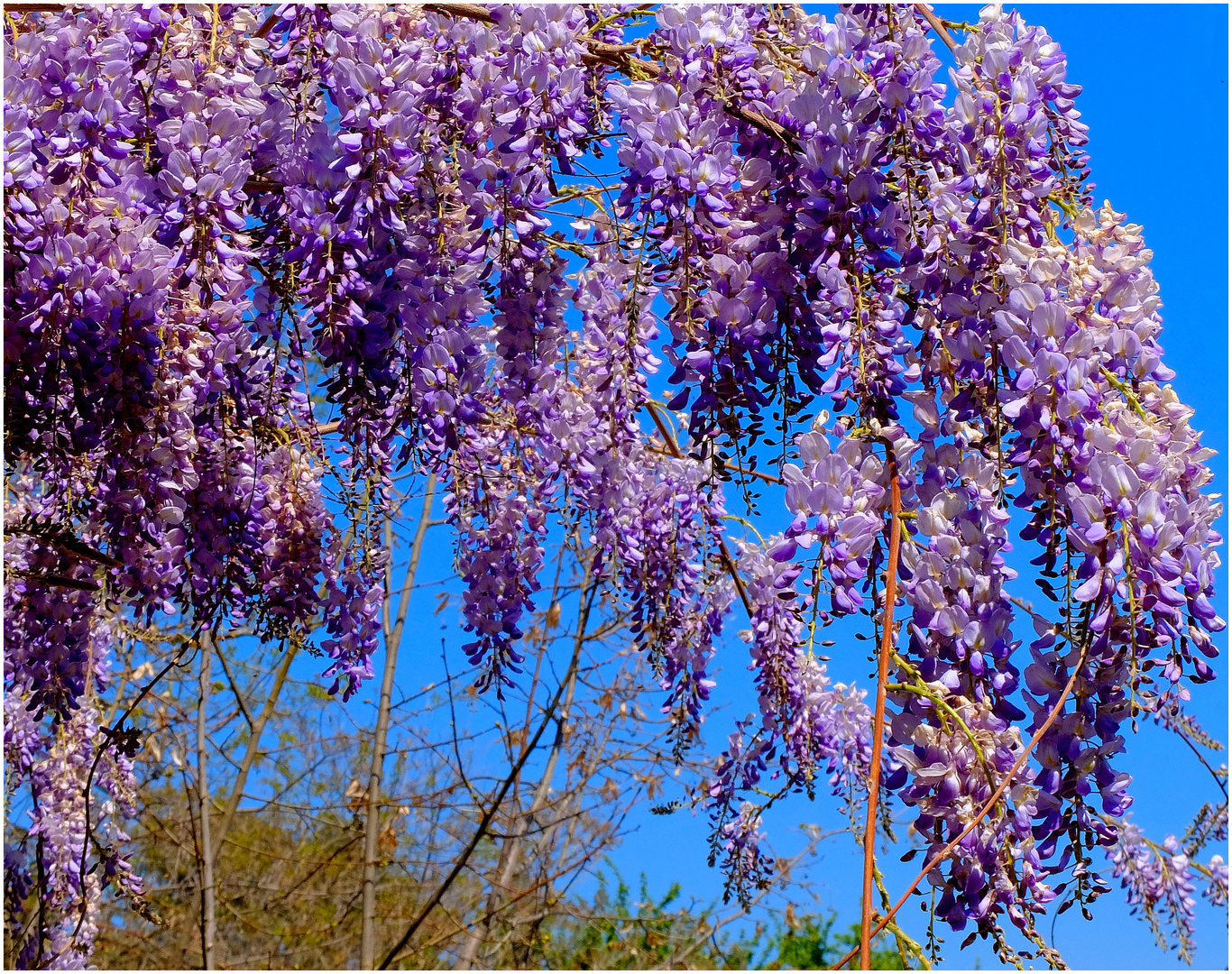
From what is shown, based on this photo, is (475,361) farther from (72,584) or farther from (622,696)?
(622,696)

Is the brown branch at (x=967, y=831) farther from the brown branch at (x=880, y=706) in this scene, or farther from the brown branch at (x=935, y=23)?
the brown branch at (x=935, y=23)

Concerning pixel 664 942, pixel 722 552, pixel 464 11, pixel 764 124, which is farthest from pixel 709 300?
pixel 664 942

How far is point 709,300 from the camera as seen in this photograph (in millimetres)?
1989

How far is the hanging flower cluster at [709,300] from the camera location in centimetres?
164

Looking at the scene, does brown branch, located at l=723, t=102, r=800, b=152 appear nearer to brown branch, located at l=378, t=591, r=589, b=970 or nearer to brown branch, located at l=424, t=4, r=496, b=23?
brown branch, located at l=424, t=4, r=496, b=23

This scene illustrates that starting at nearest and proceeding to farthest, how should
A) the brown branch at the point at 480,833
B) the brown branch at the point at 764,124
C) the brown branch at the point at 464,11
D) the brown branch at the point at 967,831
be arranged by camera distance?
the brown branch at the point at 967,831 → the brown branch at the point at 764,124 → the brown branch at the point at 464,11 → the brown branch at the point at 480,833

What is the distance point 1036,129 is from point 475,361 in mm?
Answer: 1189

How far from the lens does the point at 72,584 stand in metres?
2.26

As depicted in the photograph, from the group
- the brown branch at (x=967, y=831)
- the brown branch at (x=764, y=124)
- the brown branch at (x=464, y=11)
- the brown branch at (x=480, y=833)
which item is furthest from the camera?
the brown branch at (x=480, y=833)

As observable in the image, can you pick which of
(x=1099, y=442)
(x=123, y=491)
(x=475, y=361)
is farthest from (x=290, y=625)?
(x=1099, y=442)

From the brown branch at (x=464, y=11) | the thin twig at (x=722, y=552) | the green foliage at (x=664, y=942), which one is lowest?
the green foliage at (x=664, y=942)

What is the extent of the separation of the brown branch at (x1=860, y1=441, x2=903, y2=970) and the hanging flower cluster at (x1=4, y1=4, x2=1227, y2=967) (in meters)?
0.02

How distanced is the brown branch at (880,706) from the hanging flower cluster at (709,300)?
2 centimetres

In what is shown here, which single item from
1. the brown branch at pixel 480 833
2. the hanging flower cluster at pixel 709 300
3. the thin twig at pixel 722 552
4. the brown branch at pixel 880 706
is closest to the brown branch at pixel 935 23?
the hanging flower cluster at pixel 709 300
